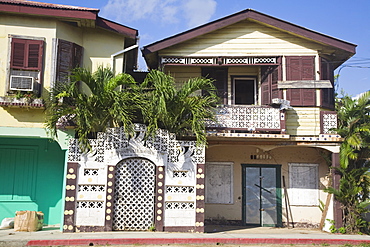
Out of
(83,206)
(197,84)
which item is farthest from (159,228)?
(197,84)

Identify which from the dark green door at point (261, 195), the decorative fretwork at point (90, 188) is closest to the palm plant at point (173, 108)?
the decorative fretwork at point (90, 188)

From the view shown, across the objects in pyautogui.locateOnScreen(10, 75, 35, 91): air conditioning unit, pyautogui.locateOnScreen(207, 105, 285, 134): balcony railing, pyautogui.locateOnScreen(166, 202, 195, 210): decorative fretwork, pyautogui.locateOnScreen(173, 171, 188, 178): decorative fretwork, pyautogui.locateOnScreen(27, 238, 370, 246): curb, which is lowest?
pyautogui.locateOnScreen(27, 238, 370, 246): curb

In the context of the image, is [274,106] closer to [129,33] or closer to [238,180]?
[238,180]

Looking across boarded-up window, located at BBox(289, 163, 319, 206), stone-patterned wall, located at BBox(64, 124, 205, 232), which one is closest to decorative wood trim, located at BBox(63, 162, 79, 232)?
stone-patterned wall, located at BBox(64, 124, 205, 232)

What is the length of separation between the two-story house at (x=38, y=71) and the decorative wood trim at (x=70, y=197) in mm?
590

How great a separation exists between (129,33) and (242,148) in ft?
20.4

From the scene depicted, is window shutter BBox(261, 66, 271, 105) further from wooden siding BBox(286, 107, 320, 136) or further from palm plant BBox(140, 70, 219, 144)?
palm plant BBox(140, 70, 219, 144)

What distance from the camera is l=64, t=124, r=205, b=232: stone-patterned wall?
12258 millimetres

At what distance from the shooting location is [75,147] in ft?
40.9

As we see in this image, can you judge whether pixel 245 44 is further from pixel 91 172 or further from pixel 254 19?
pixel 91 172

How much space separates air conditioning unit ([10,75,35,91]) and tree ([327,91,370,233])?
1034cm

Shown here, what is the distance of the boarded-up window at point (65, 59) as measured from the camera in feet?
43.0

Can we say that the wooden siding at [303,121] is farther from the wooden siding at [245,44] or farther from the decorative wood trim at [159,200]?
the decorative wood trim at [159,200]

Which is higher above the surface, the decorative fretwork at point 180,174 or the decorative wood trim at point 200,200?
the decorative fretwork at point 180,174
